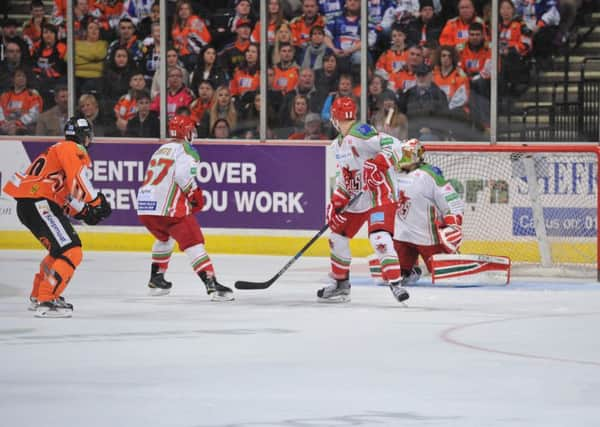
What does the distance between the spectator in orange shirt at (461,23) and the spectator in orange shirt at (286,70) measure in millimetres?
1472

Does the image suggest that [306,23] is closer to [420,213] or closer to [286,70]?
[286,70]

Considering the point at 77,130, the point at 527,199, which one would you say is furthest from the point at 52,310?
the point at 527,199

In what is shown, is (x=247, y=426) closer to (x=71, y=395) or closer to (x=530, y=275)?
(x=71, y=395)

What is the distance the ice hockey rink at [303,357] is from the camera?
5.91 meters

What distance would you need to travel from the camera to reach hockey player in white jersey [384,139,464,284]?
430 inches

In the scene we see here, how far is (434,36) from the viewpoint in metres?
13.4

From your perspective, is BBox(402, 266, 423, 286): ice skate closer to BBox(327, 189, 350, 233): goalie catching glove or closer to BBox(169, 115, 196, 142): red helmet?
BBox(327, 189, 350, 233): goalie catching glove

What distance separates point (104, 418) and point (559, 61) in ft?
26.7

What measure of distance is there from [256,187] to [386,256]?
160 inches

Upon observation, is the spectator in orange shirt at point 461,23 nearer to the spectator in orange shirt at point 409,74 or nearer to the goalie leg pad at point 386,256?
the spectator in orange shirt at point 409,74

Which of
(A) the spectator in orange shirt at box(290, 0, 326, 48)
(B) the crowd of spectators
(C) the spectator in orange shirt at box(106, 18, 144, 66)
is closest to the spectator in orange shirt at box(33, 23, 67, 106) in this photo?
(B) the crowd of spectators

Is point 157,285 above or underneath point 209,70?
underneath

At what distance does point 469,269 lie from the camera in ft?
35.6

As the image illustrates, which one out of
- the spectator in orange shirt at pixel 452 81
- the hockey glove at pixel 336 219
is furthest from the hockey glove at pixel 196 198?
the spectator in orange shirt at pixel 452 81
